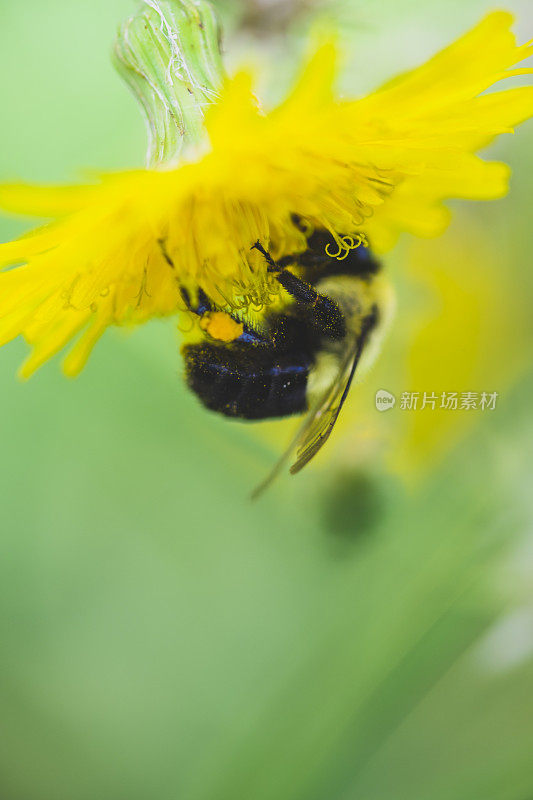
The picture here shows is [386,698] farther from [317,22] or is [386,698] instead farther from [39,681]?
[317,22]

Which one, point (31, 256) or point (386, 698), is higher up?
point (31, 256)

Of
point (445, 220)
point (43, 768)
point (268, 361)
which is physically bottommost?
point (43, 768)

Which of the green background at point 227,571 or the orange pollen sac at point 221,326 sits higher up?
the orange pollen sac at point 221,326

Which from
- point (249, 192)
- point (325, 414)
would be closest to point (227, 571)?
point (325, 414)

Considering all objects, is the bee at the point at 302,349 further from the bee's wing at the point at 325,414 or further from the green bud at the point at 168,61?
the green bud at the point at 168,61

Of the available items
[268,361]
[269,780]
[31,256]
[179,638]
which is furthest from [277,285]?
[269,780]

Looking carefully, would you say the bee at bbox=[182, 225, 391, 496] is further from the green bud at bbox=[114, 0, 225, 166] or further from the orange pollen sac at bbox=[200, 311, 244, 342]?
the green bud at bbox=[114, 0, 225, 166]

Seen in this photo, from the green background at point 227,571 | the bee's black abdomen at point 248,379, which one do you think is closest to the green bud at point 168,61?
the green background at point 227,571
